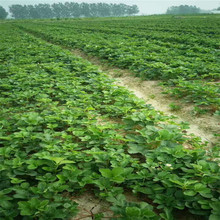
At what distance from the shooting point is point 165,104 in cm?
519

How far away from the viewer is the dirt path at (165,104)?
150 inches

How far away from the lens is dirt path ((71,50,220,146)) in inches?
150

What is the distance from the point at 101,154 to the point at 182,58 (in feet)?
23.0

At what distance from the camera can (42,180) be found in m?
2.33

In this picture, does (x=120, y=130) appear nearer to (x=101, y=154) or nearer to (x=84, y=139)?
(x=84, y=139)

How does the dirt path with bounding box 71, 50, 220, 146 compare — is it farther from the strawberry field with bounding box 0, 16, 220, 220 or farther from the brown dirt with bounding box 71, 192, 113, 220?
the brown dirt with bounding box 71, 192, 113, 220

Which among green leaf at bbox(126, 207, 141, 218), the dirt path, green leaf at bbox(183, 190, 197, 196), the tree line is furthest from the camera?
the tree line

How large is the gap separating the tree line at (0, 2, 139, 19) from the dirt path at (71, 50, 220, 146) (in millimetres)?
138907

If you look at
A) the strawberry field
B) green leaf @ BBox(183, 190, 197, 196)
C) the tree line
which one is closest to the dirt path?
the strawberry field

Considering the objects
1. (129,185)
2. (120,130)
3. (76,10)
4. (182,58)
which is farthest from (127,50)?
(76,10)

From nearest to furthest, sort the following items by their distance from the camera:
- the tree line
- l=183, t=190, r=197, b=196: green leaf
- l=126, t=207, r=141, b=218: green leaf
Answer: l=126, t=207, r=141, b=218: green leaf, l=183, t=190, r=197, b=196: green leaf, the tree line

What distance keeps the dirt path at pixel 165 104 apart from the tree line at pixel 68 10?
139 metres

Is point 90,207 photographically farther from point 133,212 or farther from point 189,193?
point 189,193

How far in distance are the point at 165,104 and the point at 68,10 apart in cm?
15047
